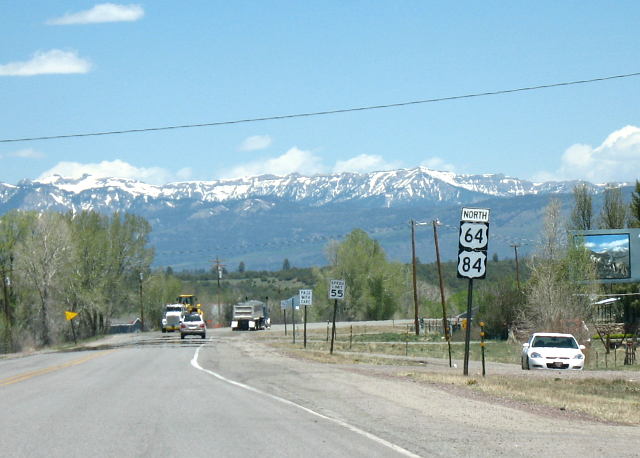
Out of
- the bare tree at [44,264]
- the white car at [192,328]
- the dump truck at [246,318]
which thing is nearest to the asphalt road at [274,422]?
the white car at [192,328]

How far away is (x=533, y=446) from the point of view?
11891 millimetres

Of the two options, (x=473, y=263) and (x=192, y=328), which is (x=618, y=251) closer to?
(x=192, y=328)

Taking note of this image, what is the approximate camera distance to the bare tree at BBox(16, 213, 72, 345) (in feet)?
254

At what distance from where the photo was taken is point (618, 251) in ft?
217

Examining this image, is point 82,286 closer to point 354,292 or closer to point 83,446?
point 354,292

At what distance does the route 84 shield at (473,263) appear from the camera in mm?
23531

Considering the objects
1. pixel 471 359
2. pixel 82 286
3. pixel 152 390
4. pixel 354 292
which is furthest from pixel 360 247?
pixel 152 390

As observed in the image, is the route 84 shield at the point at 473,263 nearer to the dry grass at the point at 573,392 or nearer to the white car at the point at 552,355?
the dry grass at the point at 573,392

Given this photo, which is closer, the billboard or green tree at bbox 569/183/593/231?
the billboard

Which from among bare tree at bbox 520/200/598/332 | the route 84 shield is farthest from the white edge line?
bare tree at bbox 520/200/598/332

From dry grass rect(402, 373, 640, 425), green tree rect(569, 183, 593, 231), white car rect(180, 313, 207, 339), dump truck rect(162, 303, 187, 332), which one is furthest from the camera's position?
green tree rect(569, 183, 593, 231)

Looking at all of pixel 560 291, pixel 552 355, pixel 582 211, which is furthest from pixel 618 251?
pixel 552 355

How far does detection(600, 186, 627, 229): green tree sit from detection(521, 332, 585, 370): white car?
61935 mm

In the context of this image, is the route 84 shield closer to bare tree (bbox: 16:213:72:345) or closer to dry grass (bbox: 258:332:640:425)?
dry grass (bbox: 258:332:640:425)
